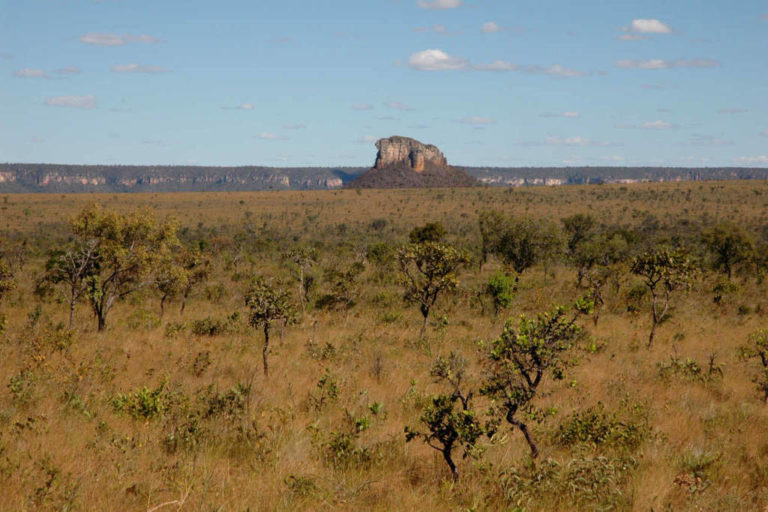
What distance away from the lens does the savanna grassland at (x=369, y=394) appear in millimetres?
5453

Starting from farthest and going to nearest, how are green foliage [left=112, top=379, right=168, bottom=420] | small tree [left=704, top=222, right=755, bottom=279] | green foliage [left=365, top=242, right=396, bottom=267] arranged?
green foliage [left=365, top=242, right=396, bottom=267], small tree [left=704, top=222, right=755, bottom=279], green foliage [left=112, top=379, right=168, bottom=420]

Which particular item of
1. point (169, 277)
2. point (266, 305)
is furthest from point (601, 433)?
point (169, 277)

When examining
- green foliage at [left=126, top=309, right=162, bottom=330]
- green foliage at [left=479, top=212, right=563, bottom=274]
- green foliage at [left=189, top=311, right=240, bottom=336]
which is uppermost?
green foliage at [left=479, top=212, right=563, bottom=274]

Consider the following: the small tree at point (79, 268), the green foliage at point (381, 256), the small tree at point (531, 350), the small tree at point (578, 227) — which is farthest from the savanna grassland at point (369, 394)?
the small tree at point (578, 227)

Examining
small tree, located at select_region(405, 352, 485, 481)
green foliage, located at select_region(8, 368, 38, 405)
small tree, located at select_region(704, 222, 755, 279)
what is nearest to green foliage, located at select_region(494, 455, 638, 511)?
small tree, located at select_region(405, 352, 485, 481)

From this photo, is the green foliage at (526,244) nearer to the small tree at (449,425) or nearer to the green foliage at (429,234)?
the green foliage at (429,234)

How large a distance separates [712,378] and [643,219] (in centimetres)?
5857

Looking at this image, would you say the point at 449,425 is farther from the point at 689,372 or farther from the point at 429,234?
the point at 429,234

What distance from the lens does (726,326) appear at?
69.9 feet

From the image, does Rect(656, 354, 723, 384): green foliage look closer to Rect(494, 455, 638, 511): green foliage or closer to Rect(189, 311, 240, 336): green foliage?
Rect(494, 455, 638, 511): green foliage

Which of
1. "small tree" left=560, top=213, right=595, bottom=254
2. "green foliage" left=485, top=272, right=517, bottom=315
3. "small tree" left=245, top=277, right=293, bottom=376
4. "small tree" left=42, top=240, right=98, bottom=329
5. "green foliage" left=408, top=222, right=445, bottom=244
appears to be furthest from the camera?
"small tree" left=560, top=213, right=595, bottom=254

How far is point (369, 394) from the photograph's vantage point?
9984 mm

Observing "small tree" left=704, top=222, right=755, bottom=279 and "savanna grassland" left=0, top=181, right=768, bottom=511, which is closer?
"savanna grassland" left=0, top=181, right=768, bottom=511

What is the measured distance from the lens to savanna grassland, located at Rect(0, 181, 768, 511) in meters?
5.45
